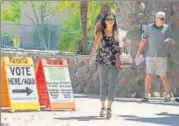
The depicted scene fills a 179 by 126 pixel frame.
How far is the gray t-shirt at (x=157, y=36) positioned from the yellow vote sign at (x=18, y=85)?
8.95 ft

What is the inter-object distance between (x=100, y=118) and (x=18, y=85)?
1.58 meters

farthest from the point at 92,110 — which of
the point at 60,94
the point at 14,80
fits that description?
the point at 14,80

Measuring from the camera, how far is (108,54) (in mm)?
8617

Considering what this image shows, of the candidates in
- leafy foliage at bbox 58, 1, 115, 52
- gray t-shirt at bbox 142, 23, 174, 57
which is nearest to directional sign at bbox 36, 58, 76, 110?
gray t-shirt at bbox 142, 23, 174, 57

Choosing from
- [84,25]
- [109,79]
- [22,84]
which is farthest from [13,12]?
[109,79]

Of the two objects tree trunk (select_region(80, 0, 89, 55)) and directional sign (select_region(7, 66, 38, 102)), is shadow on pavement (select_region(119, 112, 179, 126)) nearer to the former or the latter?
directional sign (select_region(7, 66, 38, 102))

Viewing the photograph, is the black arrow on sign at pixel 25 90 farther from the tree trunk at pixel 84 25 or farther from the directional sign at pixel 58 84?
the tree trunk at pixel 84 25

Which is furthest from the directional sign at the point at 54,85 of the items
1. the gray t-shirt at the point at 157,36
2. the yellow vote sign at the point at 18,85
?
the gray t-shirt at the point at 157,36

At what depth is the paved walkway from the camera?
314 inches

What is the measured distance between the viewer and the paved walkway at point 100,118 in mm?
7980

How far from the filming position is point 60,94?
→ 9.51m

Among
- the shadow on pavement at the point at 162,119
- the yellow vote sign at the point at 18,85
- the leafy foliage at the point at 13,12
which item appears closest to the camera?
the shadow on pavement at the point at 162,119

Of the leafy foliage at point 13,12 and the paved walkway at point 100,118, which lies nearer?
the paved walkway at point 100,118

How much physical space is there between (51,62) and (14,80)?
2.62 ft
